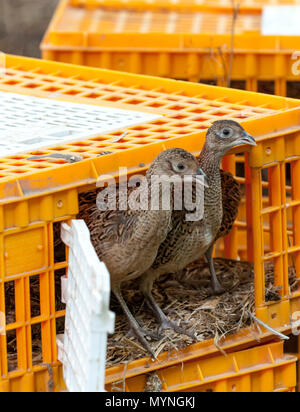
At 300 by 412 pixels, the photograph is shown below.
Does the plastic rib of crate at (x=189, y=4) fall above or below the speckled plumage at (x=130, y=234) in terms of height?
above

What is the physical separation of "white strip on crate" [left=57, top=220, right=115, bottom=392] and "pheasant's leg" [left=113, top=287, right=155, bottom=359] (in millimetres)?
416

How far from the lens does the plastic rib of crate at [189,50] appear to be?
6645mm

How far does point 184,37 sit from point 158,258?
221cm

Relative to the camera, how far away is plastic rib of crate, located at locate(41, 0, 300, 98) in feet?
21.8

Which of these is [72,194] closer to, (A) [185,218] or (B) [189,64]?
(A) [185,218]

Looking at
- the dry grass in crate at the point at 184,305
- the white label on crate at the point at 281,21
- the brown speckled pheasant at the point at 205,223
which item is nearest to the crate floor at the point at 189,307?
the dry grass in crate at the point at 184,305

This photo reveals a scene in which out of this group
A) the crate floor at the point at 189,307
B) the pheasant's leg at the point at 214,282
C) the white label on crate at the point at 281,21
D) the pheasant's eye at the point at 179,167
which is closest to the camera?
the pheasant's eye at the point at 179,167

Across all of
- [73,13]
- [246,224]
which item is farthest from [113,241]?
[73,13]

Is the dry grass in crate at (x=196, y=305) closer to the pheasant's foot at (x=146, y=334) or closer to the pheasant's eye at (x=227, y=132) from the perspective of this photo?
the pheasant's foot at (x=146, y=334)
